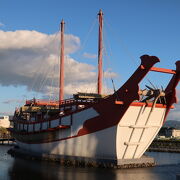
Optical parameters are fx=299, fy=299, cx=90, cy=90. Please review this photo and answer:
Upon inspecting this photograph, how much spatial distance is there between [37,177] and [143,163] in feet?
47.2

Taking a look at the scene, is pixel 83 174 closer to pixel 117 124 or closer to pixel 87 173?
pixel 87 173

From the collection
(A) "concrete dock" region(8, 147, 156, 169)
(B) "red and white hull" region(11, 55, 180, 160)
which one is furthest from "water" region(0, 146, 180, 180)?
(B) "red and white hull" region(11, 55, 180, 160)

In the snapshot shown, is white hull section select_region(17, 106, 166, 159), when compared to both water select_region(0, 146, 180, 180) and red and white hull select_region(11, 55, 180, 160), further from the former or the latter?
water select_region(0, 146, 180, 180)

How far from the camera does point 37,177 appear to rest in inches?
1155

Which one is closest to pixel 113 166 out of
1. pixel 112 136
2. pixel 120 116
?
pixel 112 136

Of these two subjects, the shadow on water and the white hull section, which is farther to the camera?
the white hull section

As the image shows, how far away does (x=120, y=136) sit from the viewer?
33.4 metres

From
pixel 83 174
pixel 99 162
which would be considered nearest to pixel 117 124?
pixel 99 162

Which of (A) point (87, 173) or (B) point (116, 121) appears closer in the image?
(A) point (87, 173)

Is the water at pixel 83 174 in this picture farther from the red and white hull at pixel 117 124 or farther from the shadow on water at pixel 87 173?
the red and white hull at pixel 117 124

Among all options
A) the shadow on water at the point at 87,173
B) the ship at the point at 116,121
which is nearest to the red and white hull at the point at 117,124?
the ship at the point at 116,121

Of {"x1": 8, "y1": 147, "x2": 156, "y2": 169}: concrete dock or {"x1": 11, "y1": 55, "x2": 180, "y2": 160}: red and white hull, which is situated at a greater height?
{"x1": 11, "y1": 55, "x2": 180, "y2": 160}: red and white hull

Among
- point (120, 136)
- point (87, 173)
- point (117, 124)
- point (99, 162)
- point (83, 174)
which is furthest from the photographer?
point (99, 162)

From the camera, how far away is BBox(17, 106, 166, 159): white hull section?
33.5m
